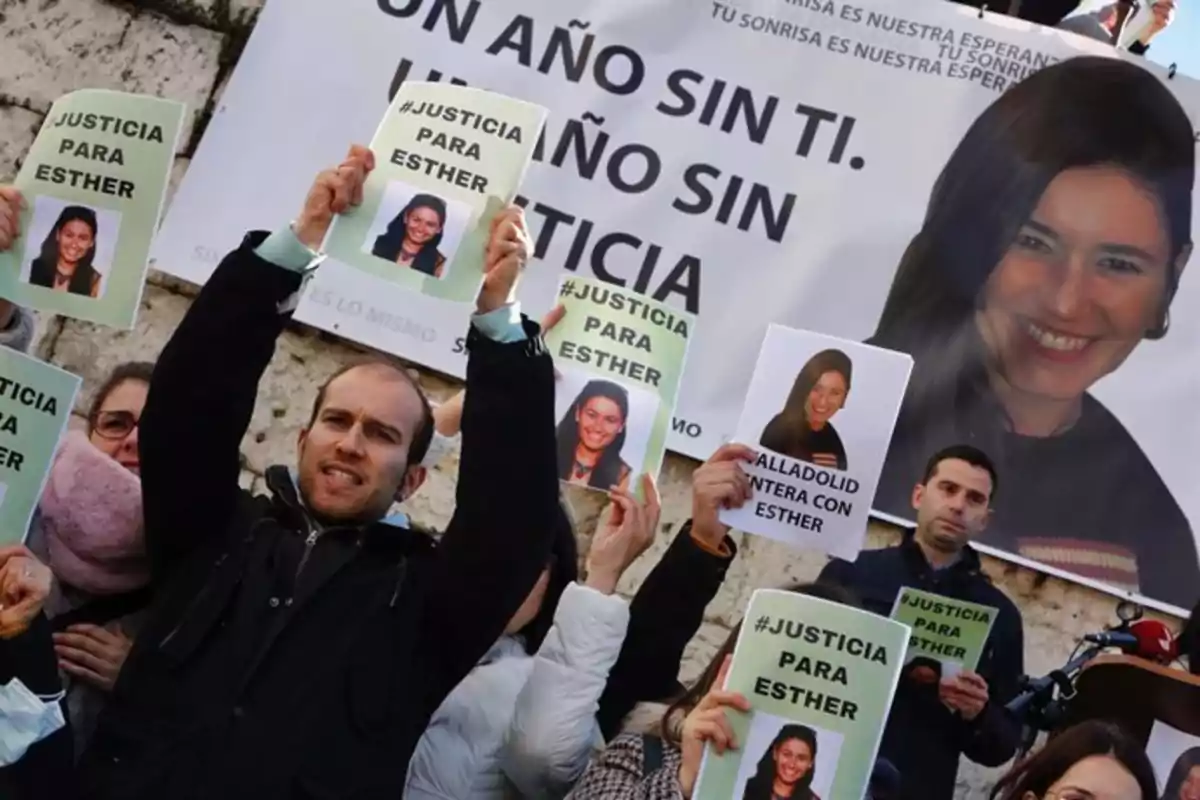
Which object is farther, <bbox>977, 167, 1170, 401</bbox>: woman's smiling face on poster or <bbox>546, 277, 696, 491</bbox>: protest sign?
<bbox>977, 167, 1170, 401</bbox>: woman's smiling face on poster

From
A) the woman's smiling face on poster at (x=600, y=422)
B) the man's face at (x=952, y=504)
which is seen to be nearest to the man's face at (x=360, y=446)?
the woman's smiling face on poster at (x=600, y=422)

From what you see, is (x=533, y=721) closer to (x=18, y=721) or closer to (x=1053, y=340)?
(x=18, y=721)

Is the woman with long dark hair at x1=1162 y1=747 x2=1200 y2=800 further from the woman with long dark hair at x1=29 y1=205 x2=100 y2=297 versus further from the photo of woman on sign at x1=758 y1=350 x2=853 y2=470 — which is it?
the woman with long dark hair at x1=29 y1=205 x2=100 y2=297

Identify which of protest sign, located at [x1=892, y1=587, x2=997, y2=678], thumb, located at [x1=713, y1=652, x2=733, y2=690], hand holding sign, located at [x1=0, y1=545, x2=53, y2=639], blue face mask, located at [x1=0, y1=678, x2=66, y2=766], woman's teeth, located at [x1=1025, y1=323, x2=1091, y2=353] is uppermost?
woman's teeth, located at [x1=1025, y1=323, x2=1091, y2=353]

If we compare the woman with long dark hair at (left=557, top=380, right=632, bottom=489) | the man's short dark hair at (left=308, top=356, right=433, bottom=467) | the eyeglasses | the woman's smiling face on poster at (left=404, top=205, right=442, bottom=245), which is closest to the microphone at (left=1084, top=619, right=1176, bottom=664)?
the woman with long dark hair at (left=557, top=380, right=632, bottom=489)

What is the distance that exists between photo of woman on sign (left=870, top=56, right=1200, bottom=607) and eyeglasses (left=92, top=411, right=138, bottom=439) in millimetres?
1183

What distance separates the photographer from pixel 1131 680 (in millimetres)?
1755

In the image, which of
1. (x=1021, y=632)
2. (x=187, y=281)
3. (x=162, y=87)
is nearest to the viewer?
(x=1021, y=632)

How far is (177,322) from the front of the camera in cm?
257

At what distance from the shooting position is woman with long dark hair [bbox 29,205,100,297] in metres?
1.59

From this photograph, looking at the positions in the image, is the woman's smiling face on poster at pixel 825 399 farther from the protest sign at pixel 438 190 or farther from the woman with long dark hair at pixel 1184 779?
the woman with long dark hair at pixel 1184 779

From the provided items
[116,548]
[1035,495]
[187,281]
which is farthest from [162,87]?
[1035,495]

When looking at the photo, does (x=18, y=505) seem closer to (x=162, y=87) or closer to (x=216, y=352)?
(x=216, y=352)

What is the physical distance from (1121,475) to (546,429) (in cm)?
122
